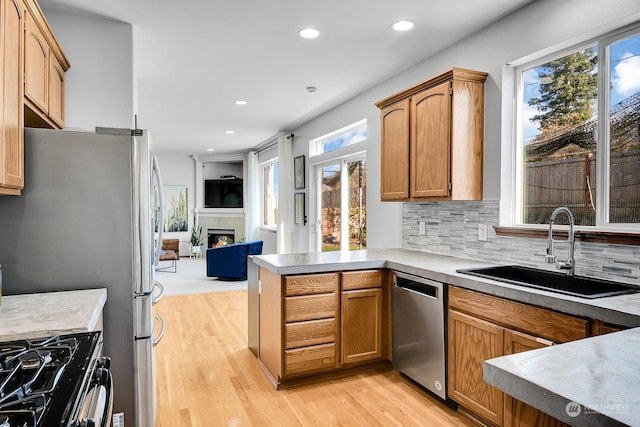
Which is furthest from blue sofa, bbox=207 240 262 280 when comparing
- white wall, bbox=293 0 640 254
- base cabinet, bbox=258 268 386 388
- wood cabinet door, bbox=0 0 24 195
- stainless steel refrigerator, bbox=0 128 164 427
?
wood cabinet door, bbox=0 0 24 195

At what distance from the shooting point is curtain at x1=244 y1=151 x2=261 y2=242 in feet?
29.3

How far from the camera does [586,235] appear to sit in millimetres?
2201

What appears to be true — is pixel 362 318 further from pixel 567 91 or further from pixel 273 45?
pixel 273 45

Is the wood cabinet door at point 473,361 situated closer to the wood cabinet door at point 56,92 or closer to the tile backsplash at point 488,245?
the tile backsplash at point 488,245

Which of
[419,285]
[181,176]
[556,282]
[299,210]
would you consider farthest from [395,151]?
[181,176]

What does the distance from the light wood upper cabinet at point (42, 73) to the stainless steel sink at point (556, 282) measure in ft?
8.55

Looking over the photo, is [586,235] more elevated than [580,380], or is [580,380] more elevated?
[586,235]

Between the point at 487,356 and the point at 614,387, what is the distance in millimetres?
1492

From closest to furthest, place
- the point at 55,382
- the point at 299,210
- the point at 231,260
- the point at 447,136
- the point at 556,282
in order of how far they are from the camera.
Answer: the point at 55,382
the point at 556,282
the point at 447,136
the point at 299,210
the point at 231,260

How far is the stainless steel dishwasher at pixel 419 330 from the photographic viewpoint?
2.53m

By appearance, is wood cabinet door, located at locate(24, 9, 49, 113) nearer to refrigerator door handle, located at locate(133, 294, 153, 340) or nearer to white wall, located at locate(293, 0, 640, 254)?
refrigerator door handle, located at locate(133, 294, 153, 340)

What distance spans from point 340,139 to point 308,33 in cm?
242

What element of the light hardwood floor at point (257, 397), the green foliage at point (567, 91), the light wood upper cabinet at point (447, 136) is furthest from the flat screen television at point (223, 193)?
the green foliage at point (567, 91)

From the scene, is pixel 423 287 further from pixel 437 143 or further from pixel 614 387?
pixel 614 387
